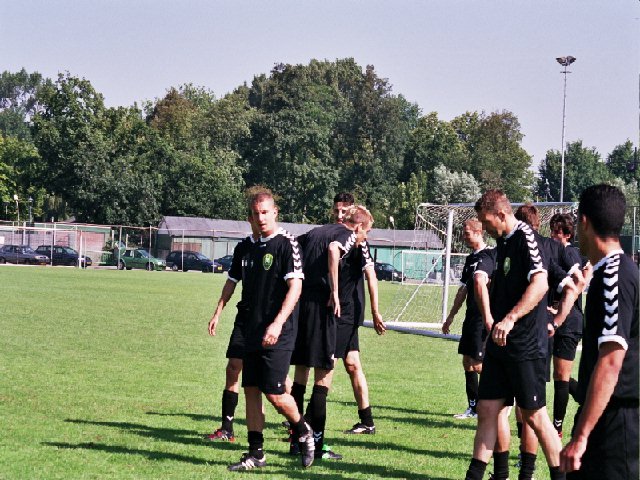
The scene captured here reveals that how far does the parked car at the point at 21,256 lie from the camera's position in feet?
215

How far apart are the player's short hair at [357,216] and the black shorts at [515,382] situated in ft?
8.76

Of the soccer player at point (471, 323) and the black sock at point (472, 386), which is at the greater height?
the soccer player at point (471, 323)

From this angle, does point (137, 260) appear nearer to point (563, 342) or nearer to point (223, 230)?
point (223, 230)

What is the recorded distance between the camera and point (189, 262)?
69500mm

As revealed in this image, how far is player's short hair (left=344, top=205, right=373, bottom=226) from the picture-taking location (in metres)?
9.27

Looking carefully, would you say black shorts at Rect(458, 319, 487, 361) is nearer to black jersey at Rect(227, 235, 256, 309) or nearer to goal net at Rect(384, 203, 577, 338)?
black jersey at Rect(227, 235, 256, 309)

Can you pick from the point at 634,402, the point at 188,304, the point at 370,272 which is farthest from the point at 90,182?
the point at 634,402

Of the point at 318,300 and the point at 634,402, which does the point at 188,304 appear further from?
the point at 634,402

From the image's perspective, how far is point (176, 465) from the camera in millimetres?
8203

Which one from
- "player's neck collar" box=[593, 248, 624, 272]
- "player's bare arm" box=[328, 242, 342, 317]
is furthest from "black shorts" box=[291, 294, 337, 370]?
"player's neck collar" box=[593, 248, 624, 272]

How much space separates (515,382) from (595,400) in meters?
2.35

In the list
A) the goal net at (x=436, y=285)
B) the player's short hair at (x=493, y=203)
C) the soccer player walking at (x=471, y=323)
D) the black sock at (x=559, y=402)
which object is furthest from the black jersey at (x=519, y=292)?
the goal net at (x=436, y=285)

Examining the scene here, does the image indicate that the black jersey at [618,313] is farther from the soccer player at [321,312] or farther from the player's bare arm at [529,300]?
the soccer player at [321,312]

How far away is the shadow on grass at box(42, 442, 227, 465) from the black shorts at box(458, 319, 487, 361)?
11.6ft
